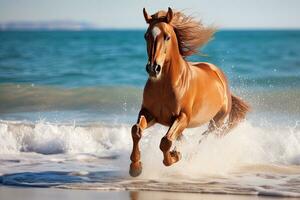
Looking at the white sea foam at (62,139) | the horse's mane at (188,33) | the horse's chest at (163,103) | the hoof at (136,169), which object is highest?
the horse's mane at (188,33)

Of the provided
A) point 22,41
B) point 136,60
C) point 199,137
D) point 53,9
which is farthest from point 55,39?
point 199,137

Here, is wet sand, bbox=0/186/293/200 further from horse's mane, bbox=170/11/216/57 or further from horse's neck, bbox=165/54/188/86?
horse's mane, bbox=170/11/216/57

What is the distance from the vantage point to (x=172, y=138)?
206 inches

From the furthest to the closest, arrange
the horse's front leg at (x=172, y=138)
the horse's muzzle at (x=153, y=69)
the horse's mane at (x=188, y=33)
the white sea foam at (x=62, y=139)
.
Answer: the white sea foam at (x=62, y=139)
the horse's mane at (x=188, y=33)
the horse's front leg at (x=172, y=138)
the horse's muzzle at (x=153, y=69)

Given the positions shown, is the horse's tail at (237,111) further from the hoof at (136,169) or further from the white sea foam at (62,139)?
the hoof at (136,169)

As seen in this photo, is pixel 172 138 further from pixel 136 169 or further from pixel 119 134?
pixel 119 134

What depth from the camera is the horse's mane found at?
550 centimetres

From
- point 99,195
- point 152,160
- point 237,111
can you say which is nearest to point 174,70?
point 152,160

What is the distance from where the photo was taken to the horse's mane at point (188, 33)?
18.1 ft

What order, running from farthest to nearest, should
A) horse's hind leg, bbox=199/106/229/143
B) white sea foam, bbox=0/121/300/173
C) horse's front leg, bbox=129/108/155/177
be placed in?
horse's hind leg, bbox=199/106/229/143
white sea foam, bbox=0/121/300/173
horse's front leg, bbox=129/108/155/177

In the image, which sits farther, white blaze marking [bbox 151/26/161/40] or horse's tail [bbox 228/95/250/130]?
horse's tail [bbox 228/95/250/130]

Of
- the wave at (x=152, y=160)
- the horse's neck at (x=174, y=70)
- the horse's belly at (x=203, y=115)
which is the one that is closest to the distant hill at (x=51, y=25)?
the wave at (x=152, y=160)

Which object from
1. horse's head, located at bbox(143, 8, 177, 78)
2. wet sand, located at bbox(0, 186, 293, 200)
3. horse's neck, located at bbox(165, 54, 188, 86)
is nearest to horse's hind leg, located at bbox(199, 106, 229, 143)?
horse's neck, located at bbox(165, 54, 188, 86)

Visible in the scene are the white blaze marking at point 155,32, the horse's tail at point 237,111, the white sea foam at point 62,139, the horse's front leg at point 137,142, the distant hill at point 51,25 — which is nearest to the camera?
the white blaze marking at point 155,32
